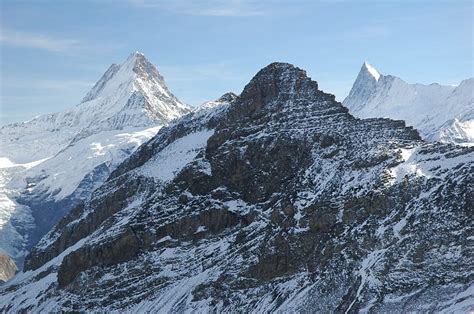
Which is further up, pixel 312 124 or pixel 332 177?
pixel 312 124

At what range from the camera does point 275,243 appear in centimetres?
15138

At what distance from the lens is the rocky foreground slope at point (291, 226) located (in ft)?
435

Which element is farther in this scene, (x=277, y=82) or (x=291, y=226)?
(x=277, y=82)

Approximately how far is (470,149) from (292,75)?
54.1 m

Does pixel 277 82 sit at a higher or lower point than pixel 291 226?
higher

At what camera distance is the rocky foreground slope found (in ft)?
435

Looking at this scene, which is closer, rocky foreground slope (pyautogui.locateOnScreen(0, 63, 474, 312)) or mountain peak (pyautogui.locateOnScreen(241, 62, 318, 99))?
rocky foreground slope (pyautogui.locateOnScreen(0, 63, 474, 312))

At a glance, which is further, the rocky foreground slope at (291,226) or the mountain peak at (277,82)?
the mountain peak at (277,82)

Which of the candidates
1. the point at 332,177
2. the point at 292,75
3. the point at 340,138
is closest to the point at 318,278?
the point at 332,177

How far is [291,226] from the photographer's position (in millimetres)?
152875

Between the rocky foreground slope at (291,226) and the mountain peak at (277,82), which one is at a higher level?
the mountain peak at (277,82)

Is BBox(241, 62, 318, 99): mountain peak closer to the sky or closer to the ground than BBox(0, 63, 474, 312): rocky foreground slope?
closer to the sky

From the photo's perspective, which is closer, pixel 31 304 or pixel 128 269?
pixel 128 269

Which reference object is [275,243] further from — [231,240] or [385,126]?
[385,126]
